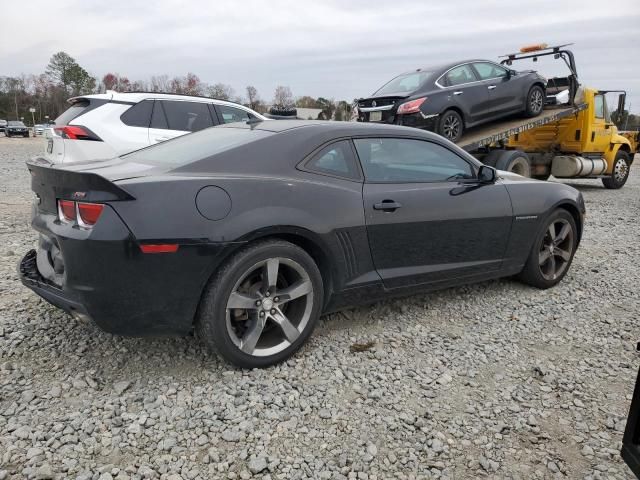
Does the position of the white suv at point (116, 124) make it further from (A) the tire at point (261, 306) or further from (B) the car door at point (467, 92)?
(A) the tire at point (261, 306)

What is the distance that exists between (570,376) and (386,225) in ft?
4.57

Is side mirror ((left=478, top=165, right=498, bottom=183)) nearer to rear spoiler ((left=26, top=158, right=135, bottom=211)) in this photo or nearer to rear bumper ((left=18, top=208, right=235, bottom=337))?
rear bumper ((left=18, top=208, right=235, bottom=337))

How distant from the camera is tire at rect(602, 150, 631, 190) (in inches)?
482

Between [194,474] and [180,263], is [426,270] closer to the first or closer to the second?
[180,263]

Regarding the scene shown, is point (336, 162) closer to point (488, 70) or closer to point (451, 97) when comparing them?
point (451, 97)

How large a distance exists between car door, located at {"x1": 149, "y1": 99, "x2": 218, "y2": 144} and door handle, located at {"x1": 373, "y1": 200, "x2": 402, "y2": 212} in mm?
4334

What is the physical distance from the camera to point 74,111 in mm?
6312

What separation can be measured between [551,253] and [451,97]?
4.18 metres

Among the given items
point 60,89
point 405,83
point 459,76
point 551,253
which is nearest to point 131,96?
point 405,83

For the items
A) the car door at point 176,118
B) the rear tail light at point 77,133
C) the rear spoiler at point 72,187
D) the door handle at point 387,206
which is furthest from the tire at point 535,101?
the rear spoiler at point 72,187

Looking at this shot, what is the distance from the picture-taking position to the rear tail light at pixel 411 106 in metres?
7.48

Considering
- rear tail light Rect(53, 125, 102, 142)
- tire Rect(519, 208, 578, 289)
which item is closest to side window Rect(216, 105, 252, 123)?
rear tail light Rect(53, 125, 102, 142)

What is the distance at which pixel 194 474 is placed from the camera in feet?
6.73

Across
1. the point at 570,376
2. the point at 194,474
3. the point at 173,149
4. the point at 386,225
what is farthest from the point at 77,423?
the point at 570,376
